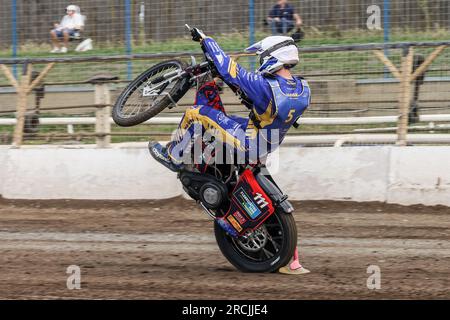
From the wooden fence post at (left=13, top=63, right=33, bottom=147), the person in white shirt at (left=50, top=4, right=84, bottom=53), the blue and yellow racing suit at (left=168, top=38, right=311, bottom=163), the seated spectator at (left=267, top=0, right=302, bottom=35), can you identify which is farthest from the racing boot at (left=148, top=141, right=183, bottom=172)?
the person in white shirt at (left=50, top=4, right=84, bottom=53)

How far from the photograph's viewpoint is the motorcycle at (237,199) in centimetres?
698

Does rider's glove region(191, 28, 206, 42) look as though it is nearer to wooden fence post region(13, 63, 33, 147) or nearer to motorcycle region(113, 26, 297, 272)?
motorcycle region(113, 26, 297, 272)

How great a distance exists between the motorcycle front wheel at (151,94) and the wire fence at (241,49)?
11.0 feet

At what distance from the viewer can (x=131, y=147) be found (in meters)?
11.2

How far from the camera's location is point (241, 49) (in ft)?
46.1

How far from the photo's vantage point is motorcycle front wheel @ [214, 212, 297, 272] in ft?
22.7

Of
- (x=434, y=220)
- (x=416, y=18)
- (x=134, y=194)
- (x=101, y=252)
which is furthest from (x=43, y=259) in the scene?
(x=416, y=18)

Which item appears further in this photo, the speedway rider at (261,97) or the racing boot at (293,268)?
the racing boot at (293,268)

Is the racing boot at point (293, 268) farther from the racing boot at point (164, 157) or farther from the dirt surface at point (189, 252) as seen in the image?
the racing boot at point (164, 157)

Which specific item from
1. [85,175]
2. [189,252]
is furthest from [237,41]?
[189,252]

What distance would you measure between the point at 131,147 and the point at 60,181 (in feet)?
3.44

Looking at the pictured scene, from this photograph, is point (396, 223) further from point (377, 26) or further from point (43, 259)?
point (377, 26)

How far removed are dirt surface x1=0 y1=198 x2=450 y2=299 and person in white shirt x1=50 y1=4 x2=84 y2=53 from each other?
4.73 meters

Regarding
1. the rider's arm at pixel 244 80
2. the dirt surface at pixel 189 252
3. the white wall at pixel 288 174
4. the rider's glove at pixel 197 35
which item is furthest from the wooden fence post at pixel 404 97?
the rider's glove at pixel 197 35
